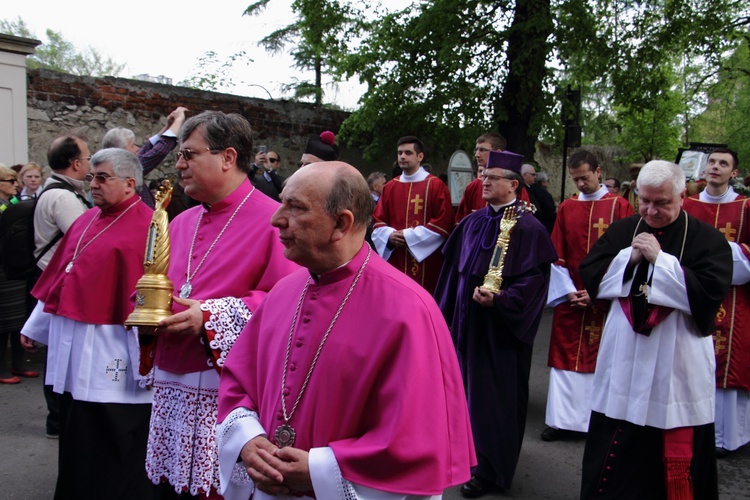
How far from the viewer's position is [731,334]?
5.85 m

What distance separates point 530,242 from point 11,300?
5689mm

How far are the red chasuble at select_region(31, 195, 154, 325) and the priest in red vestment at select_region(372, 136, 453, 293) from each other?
332 centimetres

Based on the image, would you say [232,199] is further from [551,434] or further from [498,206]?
[551,434]

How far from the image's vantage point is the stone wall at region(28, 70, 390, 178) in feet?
31.8

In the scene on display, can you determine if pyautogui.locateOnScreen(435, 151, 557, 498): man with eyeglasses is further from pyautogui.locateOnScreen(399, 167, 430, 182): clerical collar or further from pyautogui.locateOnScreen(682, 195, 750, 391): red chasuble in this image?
pyautogui.locateOnScreen(399, 167, 430, 182): clerical collar

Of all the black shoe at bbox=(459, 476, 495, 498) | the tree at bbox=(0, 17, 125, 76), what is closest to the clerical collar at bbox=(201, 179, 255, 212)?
the black shoe at bbox=(459, 476, 495, 498)

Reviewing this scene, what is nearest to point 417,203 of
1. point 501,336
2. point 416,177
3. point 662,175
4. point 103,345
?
Result: point 416,177

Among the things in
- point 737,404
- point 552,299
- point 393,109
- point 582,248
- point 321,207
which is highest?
point 393,109

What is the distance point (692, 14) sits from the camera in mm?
12008

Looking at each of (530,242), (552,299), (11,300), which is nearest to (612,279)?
A: (530,242)

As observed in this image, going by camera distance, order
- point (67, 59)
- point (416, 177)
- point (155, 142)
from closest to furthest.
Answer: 1. point (155, 142)
2. point (416, 177)
3. point (67, 59)

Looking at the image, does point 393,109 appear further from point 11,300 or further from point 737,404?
Answer: point 737,404

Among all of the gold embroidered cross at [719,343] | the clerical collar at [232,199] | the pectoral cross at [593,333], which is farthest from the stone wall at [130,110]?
the gold embroidered cross at [719,343]

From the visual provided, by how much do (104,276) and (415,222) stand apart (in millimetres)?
3816
